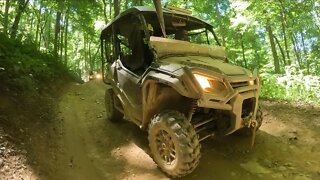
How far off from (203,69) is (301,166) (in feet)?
7.15

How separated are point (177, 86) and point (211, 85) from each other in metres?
0.47

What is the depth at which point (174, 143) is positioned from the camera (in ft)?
12.6

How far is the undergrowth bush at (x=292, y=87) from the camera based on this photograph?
25.0 feet

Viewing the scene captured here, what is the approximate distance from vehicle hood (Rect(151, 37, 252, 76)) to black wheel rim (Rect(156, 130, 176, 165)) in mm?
932

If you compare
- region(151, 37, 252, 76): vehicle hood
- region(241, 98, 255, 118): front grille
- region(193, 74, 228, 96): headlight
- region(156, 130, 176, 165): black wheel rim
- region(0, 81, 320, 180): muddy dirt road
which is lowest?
region(0, 81, 320, 180): muddy dirt road

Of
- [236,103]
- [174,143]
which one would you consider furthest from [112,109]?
[236,103]

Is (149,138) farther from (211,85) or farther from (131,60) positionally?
(131,60)

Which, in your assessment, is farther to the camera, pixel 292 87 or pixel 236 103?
pixel 292 87

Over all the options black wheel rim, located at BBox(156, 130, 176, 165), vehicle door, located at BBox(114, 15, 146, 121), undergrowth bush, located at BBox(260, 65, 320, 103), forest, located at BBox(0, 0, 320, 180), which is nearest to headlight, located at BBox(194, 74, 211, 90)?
forest, located at BBox(0, 0, 320, 180)

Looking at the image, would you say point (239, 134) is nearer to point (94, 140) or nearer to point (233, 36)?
point (94, 140)

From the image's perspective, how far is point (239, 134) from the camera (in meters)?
5.26

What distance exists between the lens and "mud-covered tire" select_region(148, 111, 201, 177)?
3.73 meters

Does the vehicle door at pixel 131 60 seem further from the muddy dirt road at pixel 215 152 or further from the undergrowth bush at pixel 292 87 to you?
the undergrowth bush at pixel 292 87

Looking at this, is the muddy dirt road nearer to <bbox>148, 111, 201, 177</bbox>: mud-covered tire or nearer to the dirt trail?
the dirt trail
